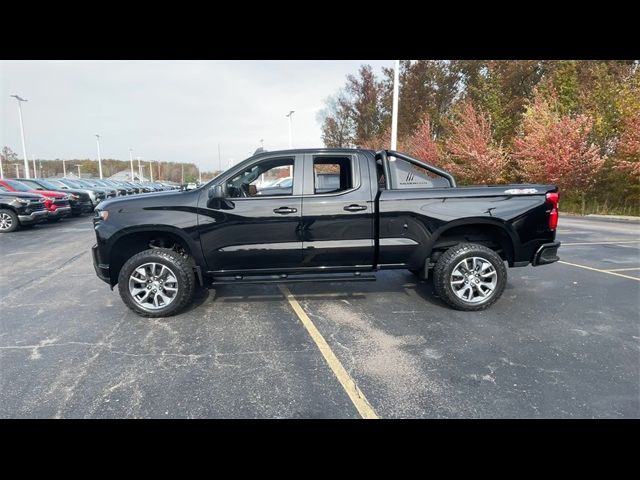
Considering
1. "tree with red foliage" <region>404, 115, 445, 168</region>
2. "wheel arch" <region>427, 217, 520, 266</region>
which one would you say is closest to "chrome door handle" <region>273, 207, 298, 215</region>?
"wheel arch" <region>427, 217, 520, 266</region>

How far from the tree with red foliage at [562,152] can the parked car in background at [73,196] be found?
19280 millimetres

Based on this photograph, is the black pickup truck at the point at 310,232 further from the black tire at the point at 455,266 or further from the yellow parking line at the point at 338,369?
the yellow parking line at the point at 338,369

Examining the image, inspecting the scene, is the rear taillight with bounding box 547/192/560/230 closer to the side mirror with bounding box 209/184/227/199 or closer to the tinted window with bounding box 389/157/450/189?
the tinted window with bounding box 389/157/450/189

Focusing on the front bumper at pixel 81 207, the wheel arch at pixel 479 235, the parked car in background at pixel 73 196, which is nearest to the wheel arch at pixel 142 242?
the wheel arch at pixel 479 235

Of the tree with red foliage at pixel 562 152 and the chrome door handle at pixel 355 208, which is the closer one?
the chrome door handle at pixel 355 208

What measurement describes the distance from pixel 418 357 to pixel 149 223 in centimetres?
328

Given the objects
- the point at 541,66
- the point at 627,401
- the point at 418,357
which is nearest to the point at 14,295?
the point at 418,357

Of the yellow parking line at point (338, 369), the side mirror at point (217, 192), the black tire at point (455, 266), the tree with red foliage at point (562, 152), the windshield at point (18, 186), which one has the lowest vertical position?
the yellow parking line at point (338, 369)

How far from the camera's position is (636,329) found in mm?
3807

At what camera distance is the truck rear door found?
13.7ft

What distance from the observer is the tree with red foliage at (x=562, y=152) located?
48.2 ft

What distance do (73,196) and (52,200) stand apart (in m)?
2.28

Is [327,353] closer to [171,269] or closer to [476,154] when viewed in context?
[171,269]

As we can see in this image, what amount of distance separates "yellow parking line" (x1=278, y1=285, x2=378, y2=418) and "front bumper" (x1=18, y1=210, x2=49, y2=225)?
428 inches
